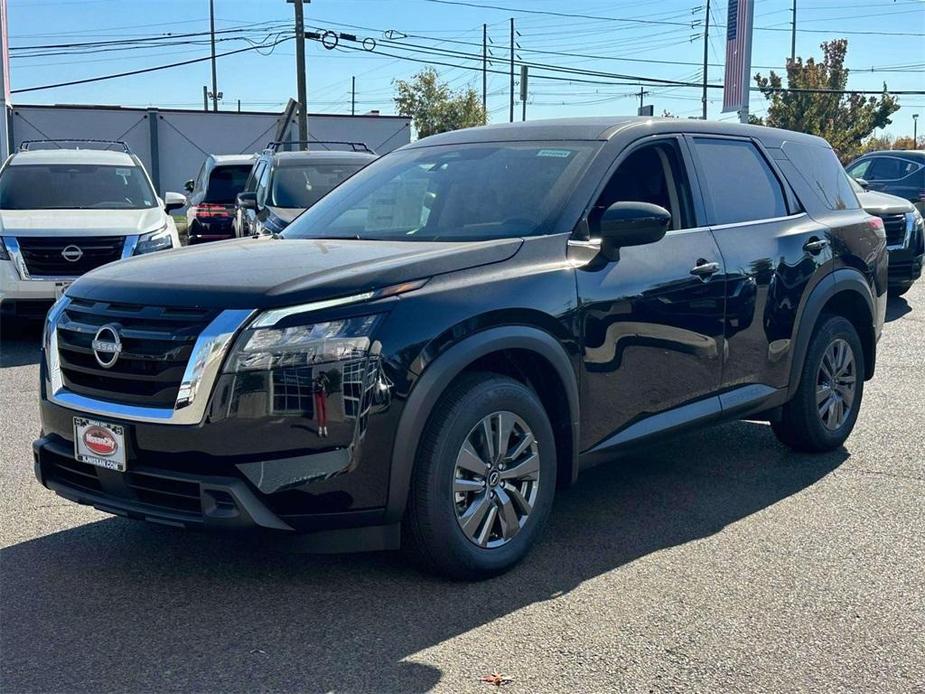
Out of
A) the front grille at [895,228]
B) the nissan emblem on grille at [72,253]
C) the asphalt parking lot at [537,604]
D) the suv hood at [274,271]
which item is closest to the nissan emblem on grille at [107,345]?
the suv hood at [274,271]

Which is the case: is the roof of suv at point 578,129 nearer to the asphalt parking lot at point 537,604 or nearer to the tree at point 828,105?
the asphalt parking lot at point 537,604

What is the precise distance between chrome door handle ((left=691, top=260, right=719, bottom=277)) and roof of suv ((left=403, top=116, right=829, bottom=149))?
2.27 ft

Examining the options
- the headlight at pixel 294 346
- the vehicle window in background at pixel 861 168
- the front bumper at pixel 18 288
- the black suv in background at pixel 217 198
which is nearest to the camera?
the headlight at pixel 294 346

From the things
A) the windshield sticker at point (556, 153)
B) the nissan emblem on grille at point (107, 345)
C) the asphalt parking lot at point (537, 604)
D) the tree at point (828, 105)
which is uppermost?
the tree at point (828, 105)

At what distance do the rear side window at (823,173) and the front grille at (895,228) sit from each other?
6037 mm

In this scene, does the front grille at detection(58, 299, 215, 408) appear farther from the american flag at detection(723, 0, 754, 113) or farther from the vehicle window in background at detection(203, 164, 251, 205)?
the american flag at detection(723, 0, 754, 113)

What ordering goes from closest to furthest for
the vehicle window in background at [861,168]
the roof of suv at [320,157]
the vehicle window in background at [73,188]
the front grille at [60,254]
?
the front grille at [60,254]
the vehicle window in background at [73,188]
the roof of suv at [320,157]
the vehicle window in background at [861,168]

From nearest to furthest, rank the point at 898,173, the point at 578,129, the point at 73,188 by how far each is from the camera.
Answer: the point at 578,129
the point at 73,188
the point at 898,173

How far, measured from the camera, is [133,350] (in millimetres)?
3902

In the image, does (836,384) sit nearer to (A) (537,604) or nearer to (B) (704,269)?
→ (B) (704,269)

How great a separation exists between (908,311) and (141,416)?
34.8 ft

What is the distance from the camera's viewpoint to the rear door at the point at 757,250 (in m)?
5.34

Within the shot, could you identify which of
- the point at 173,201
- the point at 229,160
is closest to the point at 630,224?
the point at 173,201

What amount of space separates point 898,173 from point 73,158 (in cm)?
1275
